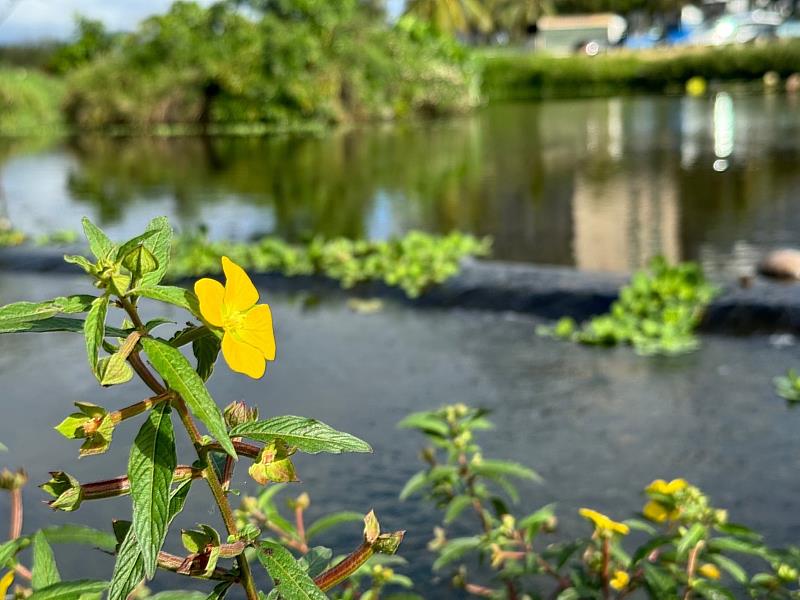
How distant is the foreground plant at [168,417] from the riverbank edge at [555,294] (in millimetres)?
3744

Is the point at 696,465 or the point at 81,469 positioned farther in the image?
the point at 81,469

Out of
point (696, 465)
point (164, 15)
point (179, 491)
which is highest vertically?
point (164, 15)

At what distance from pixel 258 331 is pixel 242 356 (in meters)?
0.03

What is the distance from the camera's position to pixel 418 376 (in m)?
4.00

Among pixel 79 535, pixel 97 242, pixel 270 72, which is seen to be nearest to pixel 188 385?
pixel 97 242

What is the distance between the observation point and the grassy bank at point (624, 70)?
29219 mm

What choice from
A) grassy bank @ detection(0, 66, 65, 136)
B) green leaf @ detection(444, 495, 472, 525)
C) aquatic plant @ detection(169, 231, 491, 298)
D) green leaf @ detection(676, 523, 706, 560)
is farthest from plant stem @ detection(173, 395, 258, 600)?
grassy bank @ detection(0, 66, 65, 136)

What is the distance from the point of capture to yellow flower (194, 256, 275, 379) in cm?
77

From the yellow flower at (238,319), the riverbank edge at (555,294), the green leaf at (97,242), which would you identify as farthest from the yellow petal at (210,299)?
the riverbank edge at (555,294)

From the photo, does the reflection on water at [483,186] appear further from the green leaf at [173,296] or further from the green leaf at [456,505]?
the green leaf at [173,296]

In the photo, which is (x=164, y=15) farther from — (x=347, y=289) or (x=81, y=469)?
(x=81, y=469)

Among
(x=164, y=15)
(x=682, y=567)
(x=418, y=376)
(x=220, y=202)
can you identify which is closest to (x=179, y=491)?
(x=682, y=567)

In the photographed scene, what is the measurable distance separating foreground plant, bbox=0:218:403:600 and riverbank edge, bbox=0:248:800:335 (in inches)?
147

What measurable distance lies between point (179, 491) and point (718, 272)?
5177mm
